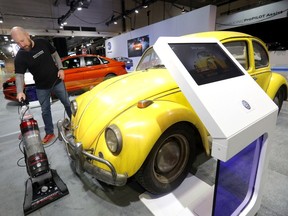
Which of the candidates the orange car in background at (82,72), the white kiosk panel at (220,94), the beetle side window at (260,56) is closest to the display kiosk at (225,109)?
the white kiosk panel at (220,94)

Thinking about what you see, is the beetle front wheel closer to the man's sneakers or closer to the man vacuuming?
the man vacuuming

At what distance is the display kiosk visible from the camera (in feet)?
2.99

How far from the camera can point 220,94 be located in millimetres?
1029

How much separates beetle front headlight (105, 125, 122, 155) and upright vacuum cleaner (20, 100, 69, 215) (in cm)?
78

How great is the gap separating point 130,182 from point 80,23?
14448 mm

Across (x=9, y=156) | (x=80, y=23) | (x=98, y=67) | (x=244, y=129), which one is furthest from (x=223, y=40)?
(x=80, y=23)

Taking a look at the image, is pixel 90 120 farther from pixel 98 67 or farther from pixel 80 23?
pixel 80 23

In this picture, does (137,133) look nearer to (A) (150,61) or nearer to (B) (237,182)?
(B) (237,182)

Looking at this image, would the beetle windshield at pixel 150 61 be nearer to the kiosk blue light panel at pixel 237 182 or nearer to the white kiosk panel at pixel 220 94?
the white kiosk panel at pixel 220 94

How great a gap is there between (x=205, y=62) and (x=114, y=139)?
0.91 m

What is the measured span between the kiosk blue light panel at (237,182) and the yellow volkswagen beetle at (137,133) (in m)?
0.36

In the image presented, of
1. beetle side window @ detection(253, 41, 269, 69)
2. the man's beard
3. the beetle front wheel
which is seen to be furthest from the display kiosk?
the man's beard

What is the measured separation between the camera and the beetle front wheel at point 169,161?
1.59m

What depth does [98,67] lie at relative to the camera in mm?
6414
